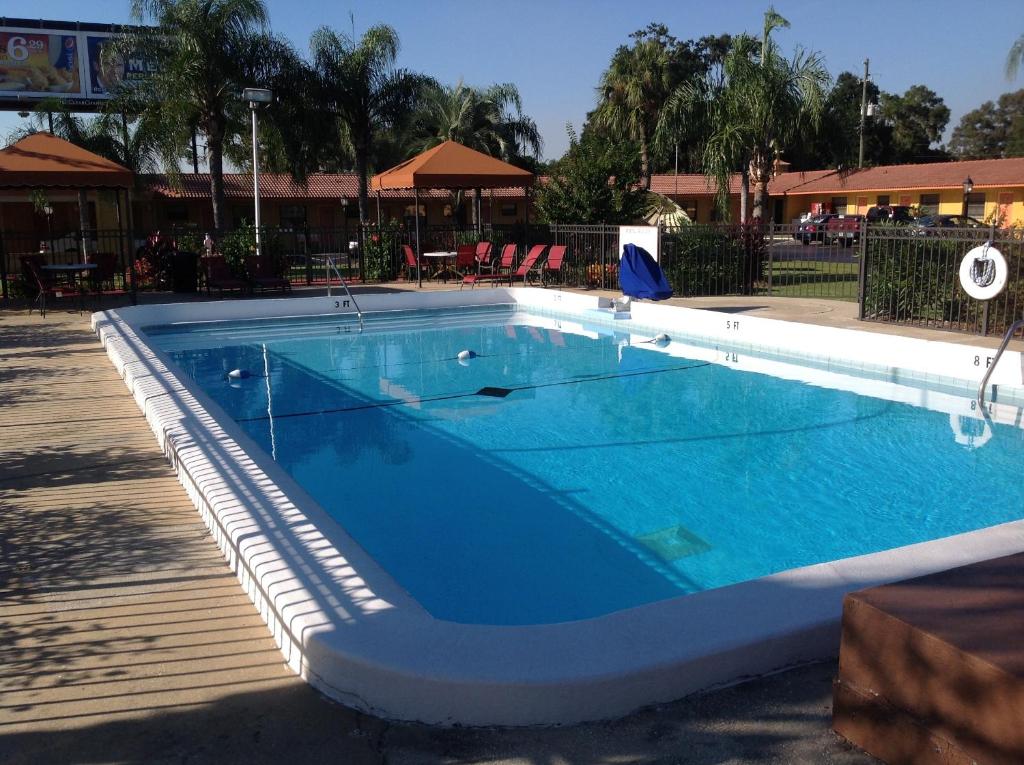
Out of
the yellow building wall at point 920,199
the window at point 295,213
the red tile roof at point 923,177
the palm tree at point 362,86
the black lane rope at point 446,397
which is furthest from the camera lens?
the window at point 295,213

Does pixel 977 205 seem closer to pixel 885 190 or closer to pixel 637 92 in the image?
pixel 885 190

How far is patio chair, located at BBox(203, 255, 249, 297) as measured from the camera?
17078 mm

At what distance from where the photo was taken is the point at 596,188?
19656 mm

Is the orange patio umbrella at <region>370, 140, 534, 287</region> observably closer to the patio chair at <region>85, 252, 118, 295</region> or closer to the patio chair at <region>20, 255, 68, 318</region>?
the patio chair at <region>85, 252, 118, 295</region>

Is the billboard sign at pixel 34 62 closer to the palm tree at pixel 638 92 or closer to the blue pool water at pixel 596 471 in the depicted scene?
the palm tree at pixel 638 92

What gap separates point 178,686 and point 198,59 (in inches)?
820

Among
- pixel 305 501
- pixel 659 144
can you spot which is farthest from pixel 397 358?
pixel 659 144

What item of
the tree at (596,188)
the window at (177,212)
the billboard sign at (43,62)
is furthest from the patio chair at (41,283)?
the window at (177,212)

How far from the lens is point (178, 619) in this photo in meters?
3.84

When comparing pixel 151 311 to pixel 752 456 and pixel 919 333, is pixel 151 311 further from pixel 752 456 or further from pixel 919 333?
pixel 919 333

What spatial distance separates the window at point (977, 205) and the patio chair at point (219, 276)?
3469 centimetres

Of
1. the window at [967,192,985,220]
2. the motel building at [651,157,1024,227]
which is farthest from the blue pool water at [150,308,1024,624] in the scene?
the window at [967,192,985,220]

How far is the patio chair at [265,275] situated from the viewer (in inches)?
682

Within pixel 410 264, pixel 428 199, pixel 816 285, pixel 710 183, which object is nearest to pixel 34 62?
pixel 428 199
